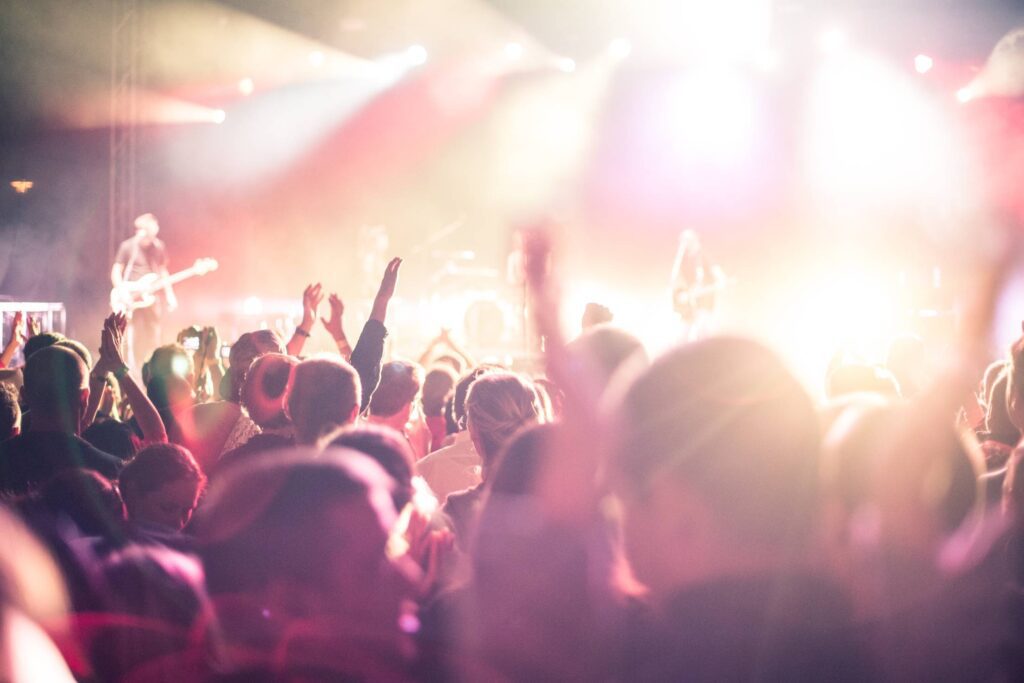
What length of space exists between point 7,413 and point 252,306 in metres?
11.1

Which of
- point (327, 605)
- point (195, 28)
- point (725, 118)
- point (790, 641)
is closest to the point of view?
point (790, 641)

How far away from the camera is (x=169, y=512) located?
2264mm

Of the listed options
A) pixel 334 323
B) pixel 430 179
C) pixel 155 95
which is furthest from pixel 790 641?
pixel 430 179

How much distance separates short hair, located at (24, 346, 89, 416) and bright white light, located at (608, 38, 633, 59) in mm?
10903

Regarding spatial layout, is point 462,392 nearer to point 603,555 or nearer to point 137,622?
point 137,622

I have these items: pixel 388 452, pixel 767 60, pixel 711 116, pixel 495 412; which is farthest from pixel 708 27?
pixel 388 452

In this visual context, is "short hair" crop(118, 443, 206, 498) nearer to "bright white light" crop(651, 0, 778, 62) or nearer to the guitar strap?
the guitar strap

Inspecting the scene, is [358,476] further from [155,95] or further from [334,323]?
[155,95]

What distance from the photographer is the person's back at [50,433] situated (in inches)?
106

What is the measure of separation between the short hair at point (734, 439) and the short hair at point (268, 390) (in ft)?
6.02

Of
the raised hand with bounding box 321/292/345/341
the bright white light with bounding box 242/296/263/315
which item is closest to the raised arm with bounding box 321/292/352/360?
the raised hand with bounding box 321/292/345/341

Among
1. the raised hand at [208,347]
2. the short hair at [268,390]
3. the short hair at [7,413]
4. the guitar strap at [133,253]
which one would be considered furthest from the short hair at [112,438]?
the guitar strap at [133,253]

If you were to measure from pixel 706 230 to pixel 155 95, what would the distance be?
8203 mm

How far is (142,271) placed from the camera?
37.1 feet
